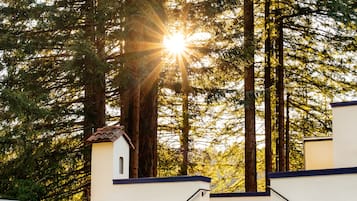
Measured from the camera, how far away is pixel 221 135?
853 inches

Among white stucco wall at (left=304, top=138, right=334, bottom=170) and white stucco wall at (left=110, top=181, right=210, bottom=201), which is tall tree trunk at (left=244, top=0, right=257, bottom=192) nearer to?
white stucco wall at (left=304, top=138, right=334, bottom=170)

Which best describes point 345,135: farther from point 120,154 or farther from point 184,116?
point 184,116

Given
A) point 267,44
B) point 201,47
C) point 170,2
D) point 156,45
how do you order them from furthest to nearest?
point 267,44 < point 170,2 < point 201,47 < point 156,45

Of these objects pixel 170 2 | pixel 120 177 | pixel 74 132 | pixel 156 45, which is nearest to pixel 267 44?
pixel 170 2

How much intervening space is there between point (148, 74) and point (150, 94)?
116cm

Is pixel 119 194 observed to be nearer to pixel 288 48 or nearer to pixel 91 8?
pixel 91 8

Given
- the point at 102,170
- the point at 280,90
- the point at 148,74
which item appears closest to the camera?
the point at 102,170

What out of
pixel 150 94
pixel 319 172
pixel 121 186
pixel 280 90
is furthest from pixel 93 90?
pixel 319 172

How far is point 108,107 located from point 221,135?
5.81m

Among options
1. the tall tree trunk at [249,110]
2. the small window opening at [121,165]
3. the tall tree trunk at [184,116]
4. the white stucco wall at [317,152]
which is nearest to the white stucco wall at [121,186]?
the small window opening at [121,165]

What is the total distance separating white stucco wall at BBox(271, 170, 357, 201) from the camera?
31.0ft

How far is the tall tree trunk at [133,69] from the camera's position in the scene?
1354cm

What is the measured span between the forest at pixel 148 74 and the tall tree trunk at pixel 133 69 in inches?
1.1

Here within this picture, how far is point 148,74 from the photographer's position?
1461 cm
